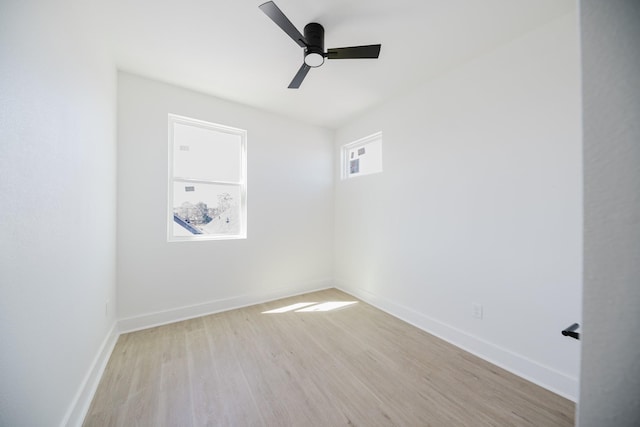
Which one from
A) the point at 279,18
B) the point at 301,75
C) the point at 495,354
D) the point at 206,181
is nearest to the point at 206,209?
the point at 206,181

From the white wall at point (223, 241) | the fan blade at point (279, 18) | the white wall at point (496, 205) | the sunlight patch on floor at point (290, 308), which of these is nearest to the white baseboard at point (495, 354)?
the white wall at point (496, 205)

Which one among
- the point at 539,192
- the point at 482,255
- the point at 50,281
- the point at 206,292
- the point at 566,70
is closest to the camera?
the point at 50,281

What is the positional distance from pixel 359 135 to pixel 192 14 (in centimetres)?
229

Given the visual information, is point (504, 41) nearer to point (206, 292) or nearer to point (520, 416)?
point (520, 416)

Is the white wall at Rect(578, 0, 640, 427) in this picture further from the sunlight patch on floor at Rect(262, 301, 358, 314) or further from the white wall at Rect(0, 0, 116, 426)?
the sunlight patch on floor at Rect(262, 301, 358, 314)

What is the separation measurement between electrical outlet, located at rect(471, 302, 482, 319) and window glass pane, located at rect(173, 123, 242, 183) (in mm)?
2993

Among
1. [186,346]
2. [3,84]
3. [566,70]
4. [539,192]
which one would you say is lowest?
[186,346]

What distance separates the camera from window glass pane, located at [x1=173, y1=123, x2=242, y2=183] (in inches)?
103

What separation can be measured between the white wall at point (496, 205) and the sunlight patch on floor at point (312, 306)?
566 mm

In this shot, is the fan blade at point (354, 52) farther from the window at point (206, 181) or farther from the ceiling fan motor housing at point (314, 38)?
the window at point (206, 181)

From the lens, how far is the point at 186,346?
2.02 m

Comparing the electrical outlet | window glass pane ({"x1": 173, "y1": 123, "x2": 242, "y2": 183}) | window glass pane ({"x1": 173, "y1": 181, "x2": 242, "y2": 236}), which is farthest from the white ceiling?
the electrical outlet

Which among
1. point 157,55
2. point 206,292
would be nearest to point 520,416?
point 206,292

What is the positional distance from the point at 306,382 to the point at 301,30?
2.71 meters
